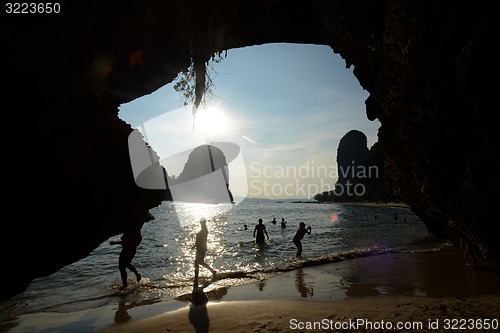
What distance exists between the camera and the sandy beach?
5934 millimetres

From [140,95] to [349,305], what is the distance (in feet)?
26.9

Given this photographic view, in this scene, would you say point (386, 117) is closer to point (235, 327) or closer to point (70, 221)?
point (235, 327)

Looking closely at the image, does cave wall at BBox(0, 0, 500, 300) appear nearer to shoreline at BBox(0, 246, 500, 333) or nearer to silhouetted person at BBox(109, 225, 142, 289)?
shoreline at BBox(0, 246, 500, 333)

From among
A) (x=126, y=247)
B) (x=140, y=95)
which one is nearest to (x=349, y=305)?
(x=140, y=95)

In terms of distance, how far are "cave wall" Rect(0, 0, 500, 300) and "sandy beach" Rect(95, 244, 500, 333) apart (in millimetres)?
1766

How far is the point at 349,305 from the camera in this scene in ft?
23.8

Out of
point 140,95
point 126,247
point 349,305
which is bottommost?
point 349,305

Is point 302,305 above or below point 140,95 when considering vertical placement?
below

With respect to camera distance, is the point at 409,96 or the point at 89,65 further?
the point at 409,96

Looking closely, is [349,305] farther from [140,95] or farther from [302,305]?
[140,95]

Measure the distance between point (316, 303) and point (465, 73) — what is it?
6.26 meters

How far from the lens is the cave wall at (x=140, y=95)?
4738 mm

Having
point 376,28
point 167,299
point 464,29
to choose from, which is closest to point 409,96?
point 464,29

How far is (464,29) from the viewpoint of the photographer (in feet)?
17.2
